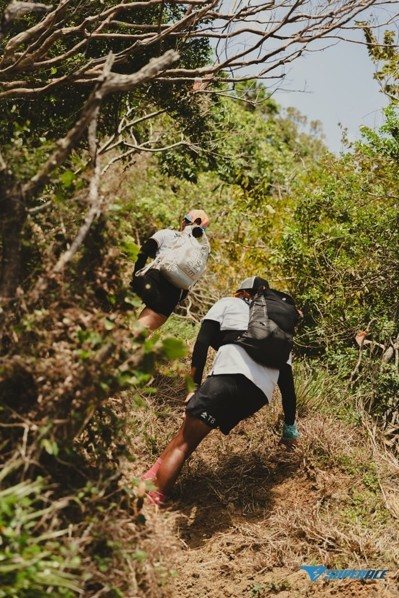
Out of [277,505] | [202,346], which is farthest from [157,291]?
[277,505]

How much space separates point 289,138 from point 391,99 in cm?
1434

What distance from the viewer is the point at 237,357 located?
421cm

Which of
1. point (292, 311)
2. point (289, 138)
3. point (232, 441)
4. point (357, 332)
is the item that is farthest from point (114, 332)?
point (289, 138)

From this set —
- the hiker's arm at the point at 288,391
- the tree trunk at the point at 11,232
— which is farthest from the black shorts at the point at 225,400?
the tree trunk at the point at 11,232

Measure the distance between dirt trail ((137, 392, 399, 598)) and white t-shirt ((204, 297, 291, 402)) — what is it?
2.83 feet

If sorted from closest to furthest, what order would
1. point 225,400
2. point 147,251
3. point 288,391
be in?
point 225,400, point 288,391, point 147,251

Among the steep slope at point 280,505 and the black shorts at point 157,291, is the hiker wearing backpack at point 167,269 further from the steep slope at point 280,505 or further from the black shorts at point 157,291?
the steep slope at point 280,505

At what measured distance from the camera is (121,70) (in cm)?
623

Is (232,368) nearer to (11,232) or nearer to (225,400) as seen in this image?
(225,400)

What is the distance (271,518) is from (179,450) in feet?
2.71

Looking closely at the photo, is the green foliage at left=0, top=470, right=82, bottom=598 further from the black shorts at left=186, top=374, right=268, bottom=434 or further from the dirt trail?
the black shorts at left=186, top=374, right=268, bottom=434

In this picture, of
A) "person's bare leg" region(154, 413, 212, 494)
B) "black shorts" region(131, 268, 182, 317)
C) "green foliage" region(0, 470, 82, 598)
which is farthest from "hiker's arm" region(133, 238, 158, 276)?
"green foliage" region(0, 470, 82, 598)

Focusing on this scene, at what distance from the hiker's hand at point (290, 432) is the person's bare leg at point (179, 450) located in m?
0.97

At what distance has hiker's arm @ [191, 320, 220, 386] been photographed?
4.27 metres
